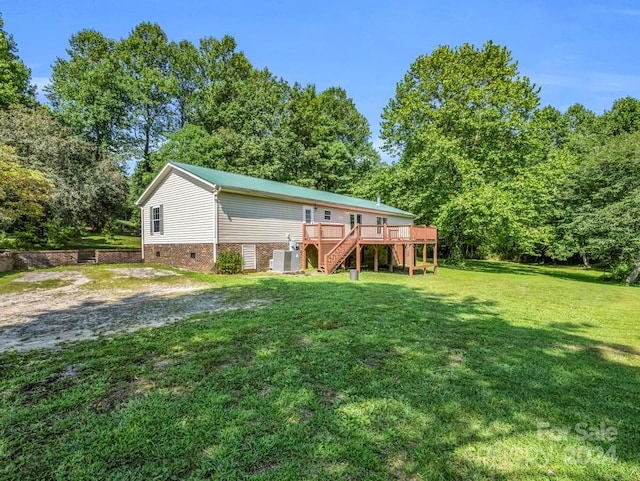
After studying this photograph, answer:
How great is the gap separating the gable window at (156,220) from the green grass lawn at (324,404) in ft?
41.8

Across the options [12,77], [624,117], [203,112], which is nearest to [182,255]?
[12,77]

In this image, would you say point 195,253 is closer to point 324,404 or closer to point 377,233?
point 377,233

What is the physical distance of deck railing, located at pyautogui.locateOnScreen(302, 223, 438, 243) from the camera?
1620 centimetres

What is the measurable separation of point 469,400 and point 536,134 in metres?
24.6

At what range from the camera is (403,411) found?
10.5ft

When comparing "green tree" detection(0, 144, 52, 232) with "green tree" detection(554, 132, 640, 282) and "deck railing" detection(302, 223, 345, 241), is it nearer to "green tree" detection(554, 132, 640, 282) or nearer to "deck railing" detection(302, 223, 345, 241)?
"deck railing" detection(302, 223, 345, 241)

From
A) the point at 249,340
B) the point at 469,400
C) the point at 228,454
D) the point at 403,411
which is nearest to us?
the point at 228,454

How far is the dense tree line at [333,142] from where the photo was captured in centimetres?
1872

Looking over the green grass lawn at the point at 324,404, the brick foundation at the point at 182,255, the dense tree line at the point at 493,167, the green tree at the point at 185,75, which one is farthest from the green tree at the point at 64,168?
the dense tree line at the point at 493,167

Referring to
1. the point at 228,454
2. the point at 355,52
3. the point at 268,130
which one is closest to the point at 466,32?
the point at 355,52

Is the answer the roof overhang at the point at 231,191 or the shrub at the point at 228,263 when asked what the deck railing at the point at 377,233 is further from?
the shrub at the point at 228,263

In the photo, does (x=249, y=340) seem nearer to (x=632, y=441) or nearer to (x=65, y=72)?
(x=632, y=441)

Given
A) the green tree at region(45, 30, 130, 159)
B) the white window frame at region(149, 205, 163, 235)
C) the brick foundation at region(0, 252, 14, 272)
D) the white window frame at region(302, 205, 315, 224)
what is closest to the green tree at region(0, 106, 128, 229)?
the brick foundation at region(0, 252, 14, 272)

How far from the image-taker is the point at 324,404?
10.9ft
